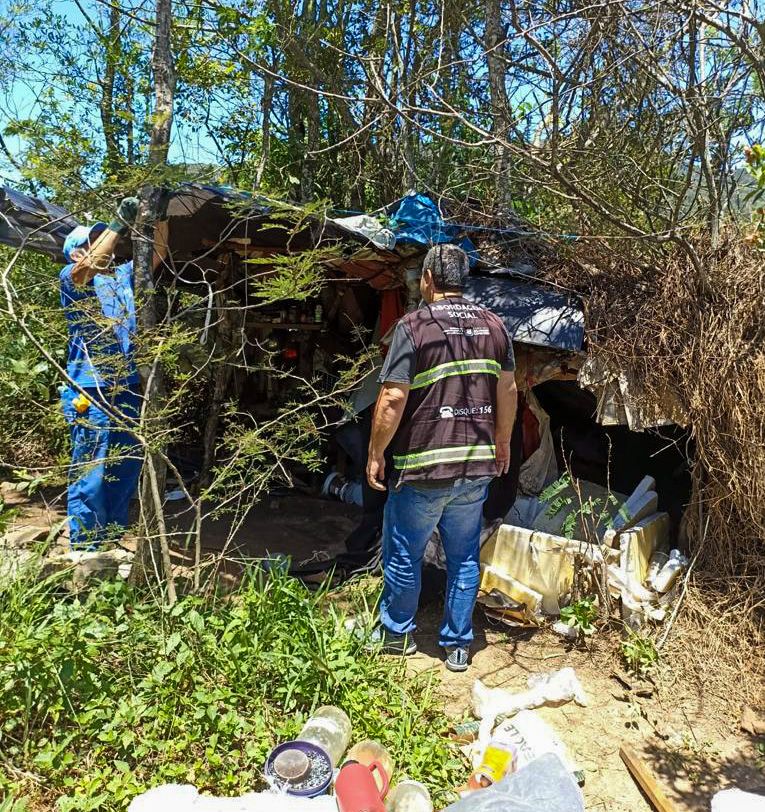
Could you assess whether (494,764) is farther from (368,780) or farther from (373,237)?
(373,237)

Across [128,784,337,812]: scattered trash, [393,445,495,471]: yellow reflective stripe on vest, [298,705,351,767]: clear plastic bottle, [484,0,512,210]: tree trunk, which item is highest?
Answer: [484,0,512,210]: tree trunk

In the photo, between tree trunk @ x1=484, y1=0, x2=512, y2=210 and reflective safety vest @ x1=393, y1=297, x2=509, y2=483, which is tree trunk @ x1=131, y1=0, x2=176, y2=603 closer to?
reflective safety vest @ x1=393, y1=297, x2=509, y2=483

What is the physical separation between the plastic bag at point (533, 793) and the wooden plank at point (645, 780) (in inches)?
22.4

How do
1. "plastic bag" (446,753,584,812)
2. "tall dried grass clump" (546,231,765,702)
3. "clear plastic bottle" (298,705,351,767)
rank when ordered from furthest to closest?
"tall dried grass clump" (546,231,765,702) < "clear plastic bottle" (298,705,351,767) < "plastic bag" (446,753,584,812)

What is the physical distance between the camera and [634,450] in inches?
210

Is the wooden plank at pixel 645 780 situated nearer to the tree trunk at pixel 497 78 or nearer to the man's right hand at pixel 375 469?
the man's right hand at pixel 375 469

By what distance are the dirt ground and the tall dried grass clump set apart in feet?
1.02

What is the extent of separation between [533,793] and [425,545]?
140cm

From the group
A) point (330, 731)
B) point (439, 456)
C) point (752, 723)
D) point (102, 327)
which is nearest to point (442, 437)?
point (439, 456)

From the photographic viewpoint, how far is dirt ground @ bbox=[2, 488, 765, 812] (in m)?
2.74

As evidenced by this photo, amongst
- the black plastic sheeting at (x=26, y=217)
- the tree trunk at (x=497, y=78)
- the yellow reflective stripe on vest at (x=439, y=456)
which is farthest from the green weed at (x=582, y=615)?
the black plastic sheeting at (x=26, y=217)

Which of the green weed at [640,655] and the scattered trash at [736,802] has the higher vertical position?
the scattered trash at [736,802]

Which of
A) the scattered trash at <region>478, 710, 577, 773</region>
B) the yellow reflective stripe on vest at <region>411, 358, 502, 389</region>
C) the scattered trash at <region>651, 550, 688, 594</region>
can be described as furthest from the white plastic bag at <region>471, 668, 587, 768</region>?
the yellow reflective stripe on vest at <region>411, 358, 502, 389</region>

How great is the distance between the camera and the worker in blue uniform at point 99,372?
3506 mm
